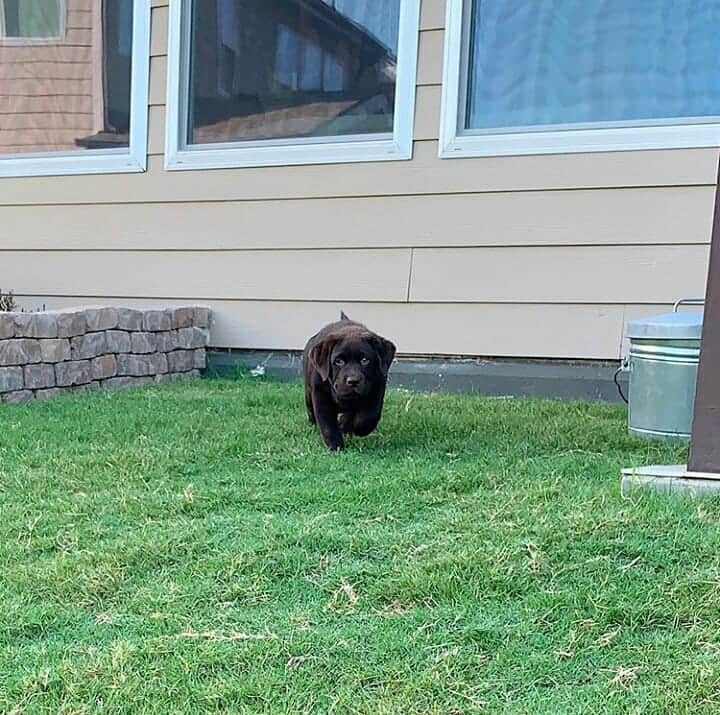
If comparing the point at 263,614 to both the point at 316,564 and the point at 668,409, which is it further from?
the point at 668,409

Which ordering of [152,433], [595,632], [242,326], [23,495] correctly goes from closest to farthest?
1. [595,632]
2. [23,495]
3. [152,433]
4. [242,326]

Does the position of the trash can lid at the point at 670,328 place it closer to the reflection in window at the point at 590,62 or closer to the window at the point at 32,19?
the reflection in window at the point at 590,62

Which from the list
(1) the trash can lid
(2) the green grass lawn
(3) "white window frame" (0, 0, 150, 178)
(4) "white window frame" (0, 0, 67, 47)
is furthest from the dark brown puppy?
(4) "white window frame" (0, 0, 67, 47)

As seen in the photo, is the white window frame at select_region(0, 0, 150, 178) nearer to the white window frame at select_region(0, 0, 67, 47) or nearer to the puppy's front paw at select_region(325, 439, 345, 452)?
the white window frame at select_region(0, 0, 67, 47)

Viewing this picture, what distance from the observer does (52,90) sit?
615cm

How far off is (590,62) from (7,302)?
3.91 m

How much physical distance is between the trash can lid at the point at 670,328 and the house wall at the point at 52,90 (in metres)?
4.11

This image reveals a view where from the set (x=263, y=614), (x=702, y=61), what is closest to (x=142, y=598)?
(x=263, y=614)

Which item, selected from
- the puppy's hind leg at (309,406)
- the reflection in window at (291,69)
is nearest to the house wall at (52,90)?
the reflection in window at (291,69)

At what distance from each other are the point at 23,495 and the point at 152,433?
0.99 m

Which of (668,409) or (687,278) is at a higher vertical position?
(687,278)

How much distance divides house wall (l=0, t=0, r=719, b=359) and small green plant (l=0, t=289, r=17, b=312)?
161 millimetres

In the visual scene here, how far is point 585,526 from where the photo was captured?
2277 mm

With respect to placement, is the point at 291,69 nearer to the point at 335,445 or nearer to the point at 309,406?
the point at 309,406
